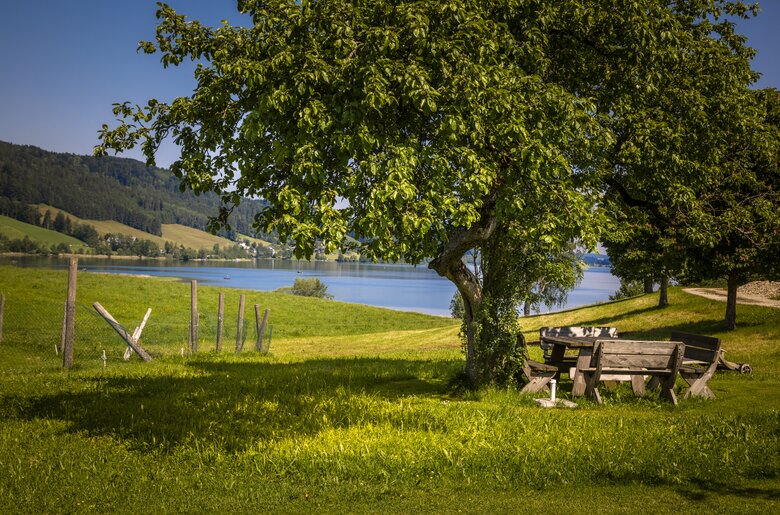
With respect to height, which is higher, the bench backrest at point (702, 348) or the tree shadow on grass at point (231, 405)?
the bench backrest at point (702, 348)

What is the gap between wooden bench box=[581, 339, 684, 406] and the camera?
13.5 metres

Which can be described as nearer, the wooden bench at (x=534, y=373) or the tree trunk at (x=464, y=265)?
the tree trunk at (x=464, y=265)

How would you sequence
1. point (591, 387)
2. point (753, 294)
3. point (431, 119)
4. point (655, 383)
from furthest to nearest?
1. point (753, 294)
2. point (655, 383)
3. point (591, 387)
4. point (431, 119)

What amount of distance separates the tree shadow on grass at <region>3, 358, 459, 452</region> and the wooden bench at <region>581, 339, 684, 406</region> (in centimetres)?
414

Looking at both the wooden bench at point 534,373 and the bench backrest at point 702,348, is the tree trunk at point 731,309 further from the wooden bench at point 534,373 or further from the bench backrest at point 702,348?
the wooden bench at point 534,373

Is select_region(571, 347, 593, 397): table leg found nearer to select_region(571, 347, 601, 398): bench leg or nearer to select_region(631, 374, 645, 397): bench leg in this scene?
select_region(571, 347, 601, 398): bench leg

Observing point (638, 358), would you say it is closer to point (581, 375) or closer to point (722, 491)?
point (581, 375)

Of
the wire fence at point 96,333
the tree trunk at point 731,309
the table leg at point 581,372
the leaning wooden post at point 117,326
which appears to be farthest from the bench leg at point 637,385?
the tree trunk at point 731,309

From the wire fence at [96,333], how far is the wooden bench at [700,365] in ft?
59.2

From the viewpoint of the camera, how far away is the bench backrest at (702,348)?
14.8m

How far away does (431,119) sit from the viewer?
12469mm

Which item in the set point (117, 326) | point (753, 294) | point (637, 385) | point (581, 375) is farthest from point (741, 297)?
point (117, 326)

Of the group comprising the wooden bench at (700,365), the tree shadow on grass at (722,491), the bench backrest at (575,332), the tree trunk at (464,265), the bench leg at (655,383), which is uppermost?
the tree trunk at (464,265)

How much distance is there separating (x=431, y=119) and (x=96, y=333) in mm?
26152
